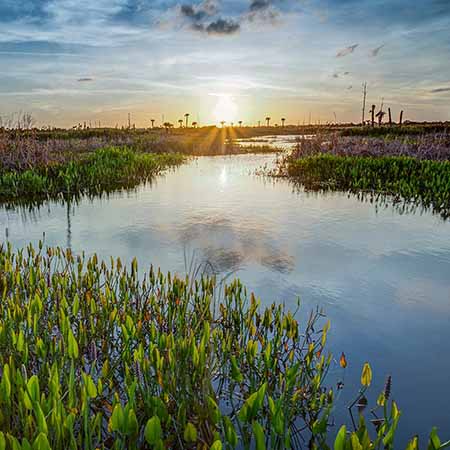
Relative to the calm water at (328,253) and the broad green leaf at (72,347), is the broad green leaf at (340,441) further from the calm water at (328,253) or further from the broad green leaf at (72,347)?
the broad green leaf at (72,347)

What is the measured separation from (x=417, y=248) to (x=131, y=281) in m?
5.59

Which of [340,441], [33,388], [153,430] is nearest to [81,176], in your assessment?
[33,388]

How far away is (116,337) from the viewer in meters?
4.38

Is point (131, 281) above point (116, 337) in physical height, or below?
above

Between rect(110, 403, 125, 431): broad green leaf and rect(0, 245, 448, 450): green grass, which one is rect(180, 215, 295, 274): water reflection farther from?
rect(110, 403, 125, 431): broad green leaf

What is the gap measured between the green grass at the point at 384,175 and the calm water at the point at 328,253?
6.50ft

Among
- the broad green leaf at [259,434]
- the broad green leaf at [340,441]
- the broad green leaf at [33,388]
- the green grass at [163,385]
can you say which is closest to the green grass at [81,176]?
the green grass at [163,385]

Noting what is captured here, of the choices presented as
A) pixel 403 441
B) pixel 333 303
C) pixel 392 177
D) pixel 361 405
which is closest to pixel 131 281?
pixel 333 303

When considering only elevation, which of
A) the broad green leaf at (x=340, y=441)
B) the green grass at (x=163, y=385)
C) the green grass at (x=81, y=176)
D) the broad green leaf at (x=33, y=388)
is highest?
the green grass at (x=81, y=176)

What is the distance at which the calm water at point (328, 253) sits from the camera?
161 inches

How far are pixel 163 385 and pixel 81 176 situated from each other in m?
13.6

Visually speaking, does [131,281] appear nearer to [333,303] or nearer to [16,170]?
[333,303]

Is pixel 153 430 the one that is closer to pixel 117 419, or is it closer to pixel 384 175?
pixel 117 419

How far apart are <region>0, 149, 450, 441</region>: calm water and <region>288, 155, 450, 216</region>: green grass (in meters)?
1.98
